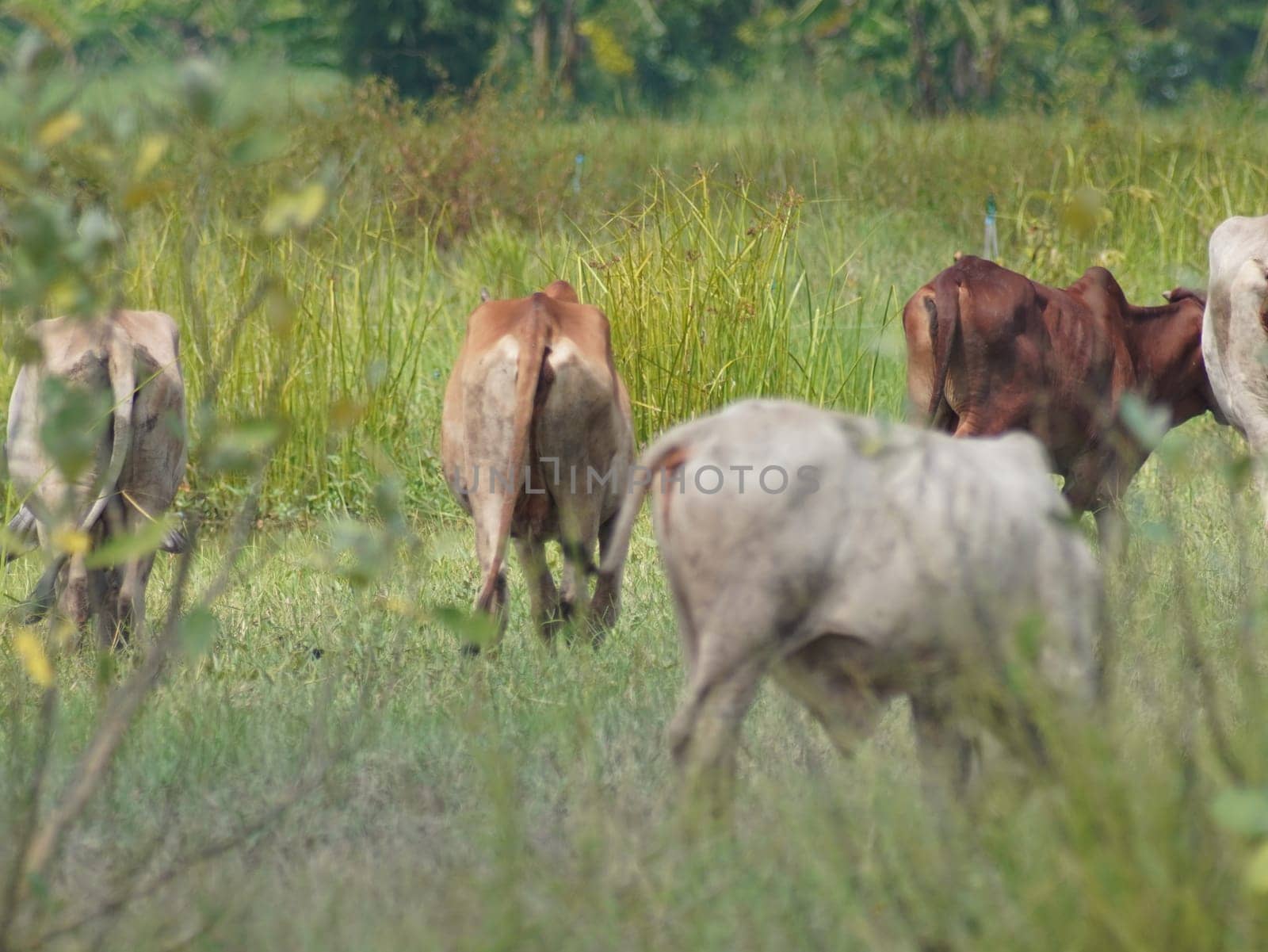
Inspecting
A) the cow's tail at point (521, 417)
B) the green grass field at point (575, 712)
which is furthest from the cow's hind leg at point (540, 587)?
the cow's tail at point (521, 417)

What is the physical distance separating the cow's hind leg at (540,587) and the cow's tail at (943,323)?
1456 millimetres

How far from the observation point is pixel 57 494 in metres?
4.99

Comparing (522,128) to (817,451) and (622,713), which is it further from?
(817,451)

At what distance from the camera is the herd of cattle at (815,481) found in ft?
9.34

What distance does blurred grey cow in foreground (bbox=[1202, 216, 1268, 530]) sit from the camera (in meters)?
5.33

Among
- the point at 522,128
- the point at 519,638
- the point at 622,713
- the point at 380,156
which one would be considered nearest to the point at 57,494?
the point at 519,638

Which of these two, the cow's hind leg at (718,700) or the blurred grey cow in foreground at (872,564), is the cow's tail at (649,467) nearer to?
the blurred grey cow in foreground at (872,564)

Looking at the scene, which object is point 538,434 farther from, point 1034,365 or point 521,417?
point 1034,365

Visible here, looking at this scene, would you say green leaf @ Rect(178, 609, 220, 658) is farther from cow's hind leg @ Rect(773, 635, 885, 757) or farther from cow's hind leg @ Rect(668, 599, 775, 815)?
cow's hind leg @ Rect(773, 635, 885, 757)

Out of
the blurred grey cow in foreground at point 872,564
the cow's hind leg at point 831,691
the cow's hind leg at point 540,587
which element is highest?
the blurred grey cow in foreground at point 872,564

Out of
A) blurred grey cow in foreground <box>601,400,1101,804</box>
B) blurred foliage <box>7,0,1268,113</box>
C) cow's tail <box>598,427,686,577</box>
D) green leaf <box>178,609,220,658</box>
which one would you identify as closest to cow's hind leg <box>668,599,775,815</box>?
blurred grey cow in foreground <box>601,400,1101,804</box>

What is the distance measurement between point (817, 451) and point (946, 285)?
9.04ft

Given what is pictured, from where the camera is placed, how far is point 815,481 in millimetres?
2871

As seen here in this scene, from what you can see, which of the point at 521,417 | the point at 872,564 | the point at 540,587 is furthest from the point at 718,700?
the point at 540,587
